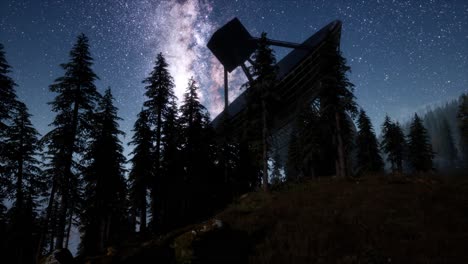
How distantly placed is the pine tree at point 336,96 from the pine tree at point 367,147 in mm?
23131

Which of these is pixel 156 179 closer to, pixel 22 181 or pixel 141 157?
pixel 141 157

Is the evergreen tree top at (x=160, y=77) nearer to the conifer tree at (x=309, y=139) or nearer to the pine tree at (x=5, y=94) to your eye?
the pine tree at (x=5, y=94)

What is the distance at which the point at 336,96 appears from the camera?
77.6 ft

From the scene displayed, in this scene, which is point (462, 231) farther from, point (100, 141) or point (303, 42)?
point (303, 42)

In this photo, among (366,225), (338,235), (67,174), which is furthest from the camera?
(67,174)

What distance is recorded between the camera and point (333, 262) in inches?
298

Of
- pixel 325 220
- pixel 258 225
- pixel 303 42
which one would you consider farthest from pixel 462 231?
pixel 303 42

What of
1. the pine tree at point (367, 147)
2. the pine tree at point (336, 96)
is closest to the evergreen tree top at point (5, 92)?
the pine tree at point (336, 96)

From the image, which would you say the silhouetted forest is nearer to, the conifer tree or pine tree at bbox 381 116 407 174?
the conifer tree

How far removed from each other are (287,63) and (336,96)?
1499 cm

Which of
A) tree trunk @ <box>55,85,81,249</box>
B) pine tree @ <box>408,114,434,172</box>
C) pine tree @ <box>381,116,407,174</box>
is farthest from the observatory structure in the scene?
pine tree @ <box>408,114,434,172</box>

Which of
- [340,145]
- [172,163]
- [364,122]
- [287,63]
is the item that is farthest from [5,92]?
[364,122]

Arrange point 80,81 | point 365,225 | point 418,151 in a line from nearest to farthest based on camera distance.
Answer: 1. point 365,225
2. point 80,81
3. point 418,151

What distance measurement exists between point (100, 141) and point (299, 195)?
1799 cm
